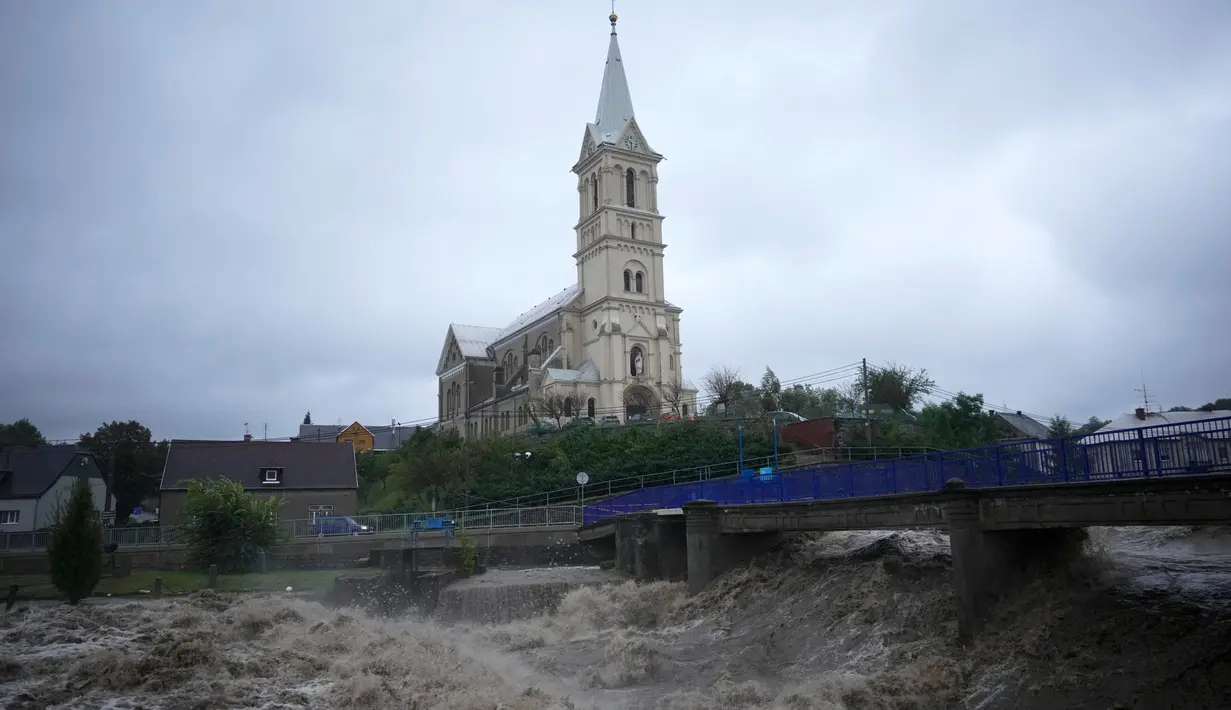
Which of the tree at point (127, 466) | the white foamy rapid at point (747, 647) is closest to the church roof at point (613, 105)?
the tree at point (127, 466)

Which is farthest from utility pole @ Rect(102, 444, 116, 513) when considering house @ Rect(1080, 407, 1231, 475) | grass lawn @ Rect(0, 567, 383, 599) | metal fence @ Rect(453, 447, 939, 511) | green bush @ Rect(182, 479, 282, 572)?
house @ Rect(1080, 407, 1231, 475)

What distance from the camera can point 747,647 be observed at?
857 inches

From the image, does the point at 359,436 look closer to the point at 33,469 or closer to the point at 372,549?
the point at 33,469

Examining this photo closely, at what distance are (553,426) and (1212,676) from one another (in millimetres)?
58110

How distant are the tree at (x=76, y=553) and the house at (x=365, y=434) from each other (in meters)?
71.8

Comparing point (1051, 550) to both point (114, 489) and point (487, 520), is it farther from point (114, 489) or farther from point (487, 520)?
point (114, 489)

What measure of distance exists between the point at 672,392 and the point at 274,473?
114 feet

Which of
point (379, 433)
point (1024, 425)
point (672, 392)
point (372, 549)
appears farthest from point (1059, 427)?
point (379, 433)

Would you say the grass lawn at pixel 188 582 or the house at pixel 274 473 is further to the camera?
the house at pixel 274 473

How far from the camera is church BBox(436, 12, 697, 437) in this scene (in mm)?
76125

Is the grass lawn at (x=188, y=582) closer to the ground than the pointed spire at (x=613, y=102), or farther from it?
closer to the ground

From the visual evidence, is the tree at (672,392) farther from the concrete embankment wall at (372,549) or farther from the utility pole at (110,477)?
the utility pole at (110,477)

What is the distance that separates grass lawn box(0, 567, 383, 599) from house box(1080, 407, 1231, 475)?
88.7 ft

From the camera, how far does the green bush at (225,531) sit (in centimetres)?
3975
